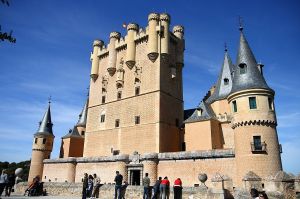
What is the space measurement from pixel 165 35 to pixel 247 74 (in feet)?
45.0

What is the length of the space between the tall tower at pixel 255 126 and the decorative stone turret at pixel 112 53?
1820 cm

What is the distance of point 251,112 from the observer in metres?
A: 18.3

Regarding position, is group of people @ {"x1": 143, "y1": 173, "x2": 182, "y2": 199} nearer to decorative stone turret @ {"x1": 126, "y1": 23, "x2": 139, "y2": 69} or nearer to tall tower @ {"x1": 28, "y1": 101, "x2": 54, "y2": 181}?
decorative stone turret @ {"x1": 126, "y1": 23, "x2": 139, "y2": 69}

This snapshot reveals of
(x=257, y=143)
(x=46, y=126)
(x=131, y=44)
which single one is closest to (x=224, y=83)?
(x=131, y=44)

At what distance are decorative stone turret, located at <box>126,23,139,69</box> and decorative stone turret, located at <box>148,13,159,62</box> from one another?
9.07 ft

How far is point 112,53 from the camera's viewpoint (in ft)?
113

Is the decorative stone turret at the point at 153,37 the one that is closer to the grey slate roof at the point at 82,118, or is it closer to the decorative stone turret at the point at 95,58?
the decorative stone turret at the point at 95,58

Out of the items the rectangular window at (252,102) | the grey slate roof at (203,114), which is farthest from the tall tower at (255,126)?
the grey slate roof at (203,114)

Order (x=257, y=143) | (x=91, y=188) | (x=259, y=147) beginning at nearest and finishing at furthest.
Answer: (x=91, y=188) < (x=259, y=147) < (x=257, y=143)

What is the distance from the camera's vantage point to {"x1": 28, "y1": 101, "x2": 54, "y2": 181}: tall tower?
37.4m

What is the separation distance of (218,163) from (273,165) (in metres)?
4.06

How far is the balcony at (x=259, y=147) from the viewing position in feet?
56.7

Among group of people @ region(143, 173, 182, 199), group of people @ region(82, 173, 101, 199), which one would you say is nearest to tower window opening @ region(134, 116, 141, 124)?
group of people @ region(82, 173, 101, 199)

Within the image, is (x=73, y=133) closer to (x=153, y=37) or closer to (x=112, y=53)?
(x=112, y=53)
